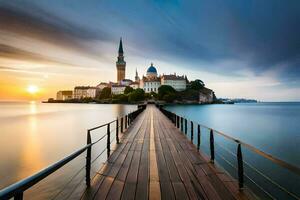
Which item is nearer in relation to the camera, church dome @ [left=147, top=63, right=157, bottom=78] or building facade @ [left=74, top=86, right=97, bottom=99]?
church dome @ [left=147, top=63, right=157, bottom=78]

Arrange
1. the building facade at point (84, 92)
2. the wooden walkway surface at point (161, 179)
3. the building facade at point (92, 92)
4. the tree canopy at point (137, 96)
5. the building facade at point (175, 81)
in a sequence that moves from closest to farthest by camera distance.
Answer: the wooden walkway surface at point (161, 179) < the tree canopy at point (137, 96) < the building facade at point (175, 81) < the building facade at point (92, 92) < the building facade at point (84, 92)

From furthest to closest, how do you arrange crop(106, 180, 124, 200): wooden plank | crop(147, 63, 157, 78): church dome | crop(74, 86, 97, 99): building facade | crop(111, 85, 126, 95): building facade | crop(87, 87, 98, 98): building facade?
crop(74, 86, 97, 99): building facade
crop(87, 87, 98, 98): building facade
crop(111, 85, 126, 95): building facade
crop(147, 63, 157, 78): church dome
crop(106, 180, 124, 200): wooden plank

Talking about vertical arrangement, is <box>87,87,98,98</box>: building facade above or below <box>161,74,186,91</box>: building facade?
below

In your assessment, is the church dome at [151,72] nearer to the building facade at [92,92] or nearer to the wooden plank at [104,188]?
the building facade at [92,92]

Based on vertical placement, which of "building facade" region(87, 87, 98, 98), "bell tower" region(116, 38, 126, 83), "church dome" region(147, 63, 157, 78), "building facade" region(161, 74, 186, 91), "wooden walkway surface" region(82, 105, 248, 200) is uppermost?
"bell tower" region(116, 38, 126, 83)

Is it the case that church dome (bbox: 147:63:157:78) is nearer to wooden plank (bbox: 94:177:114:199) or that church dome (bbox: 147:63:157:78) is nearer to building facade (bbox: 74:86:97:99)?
building facade (bbox: 74:86:97:99)

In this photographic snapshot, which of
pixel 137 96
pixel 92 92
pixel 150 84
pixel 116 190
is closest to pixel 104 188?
pixel 116 190

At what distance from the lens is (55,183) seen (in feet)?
27.3

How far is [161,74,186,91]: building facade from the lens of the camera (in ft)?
436

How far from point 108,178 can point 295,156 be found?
48.7 ft

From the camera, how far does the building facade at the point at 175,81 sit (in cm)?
13275

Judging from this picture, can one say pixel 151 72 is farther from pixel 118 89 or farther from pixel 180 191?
pixel 180 191

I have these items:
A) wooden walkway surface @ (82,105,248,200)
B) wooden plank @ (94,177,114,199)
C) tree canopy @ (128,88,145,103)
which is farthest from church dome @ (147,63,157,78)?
wooden plank @ (94,177,114,199)

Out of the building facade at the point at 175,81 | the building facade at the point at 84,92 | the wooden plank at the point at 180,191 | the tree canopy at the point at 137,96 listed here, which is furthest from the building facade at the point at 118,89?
the wooden plank at the point at 180,191
